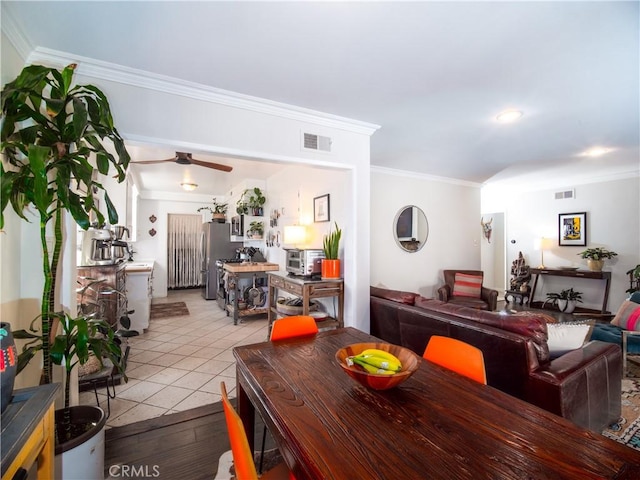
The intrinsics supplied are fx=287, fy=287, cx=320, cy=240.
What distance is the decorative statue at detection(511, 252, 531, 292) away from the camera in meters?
5.85

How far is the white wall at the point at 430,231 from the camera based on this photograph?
14.8 feet

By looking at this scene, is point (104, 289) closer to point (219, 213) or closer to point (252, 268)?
point (252, 268)

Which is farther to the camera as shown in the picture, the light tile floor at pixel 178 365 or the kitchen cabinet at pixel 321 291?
the kitchen cabinet at pixel 321 291

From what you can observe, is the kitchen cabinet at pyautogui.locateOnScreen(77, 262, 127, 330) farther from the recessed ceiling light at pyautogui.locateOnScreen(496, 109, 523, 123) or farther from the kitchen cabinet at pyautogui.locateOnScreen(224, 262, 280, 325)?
the recessed ceiling light at pyautogui.locateOnScreen(496, 109, 523, 123)

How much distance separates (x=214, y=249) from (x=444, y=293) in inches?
182

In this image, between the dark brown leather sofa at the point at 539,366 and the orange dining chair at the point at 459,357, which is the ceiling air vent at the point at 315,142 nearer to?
the dark brown leather sofa at the point at 539,366

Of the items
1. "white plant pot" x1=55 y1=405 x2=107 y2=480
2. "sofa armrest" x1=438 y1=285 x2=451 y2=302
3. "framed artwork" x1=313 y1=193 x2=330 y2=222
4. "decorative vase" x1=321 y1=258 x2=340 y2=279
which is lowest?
"white plant pot" x1=55 y1=405 x2=107 y2=480

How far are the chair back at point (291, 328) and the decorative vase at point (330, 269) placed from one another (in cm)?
121

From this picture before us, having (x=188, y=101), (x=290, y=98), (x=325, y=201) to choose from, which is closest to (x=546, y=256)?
(x=325, y=201)

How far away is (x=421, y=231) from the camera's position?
16.1 ft

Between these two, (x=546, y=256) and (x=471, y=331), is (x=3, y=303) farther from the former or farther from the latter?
(x=546, y=256)

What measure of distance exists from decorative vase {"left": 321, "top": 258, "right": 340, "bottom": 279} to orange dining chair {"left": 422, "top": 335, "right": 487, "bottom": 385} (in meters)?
1.59

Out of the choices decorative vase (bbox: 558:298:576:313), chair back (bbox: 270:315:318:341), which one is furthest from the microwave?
decorative vase (bbox: 558:298:576:313)

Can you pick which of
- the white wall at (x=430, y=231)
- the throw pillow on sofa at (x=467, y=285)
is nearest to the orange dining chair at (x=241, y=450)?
the white wall at (x=430, y=231)
